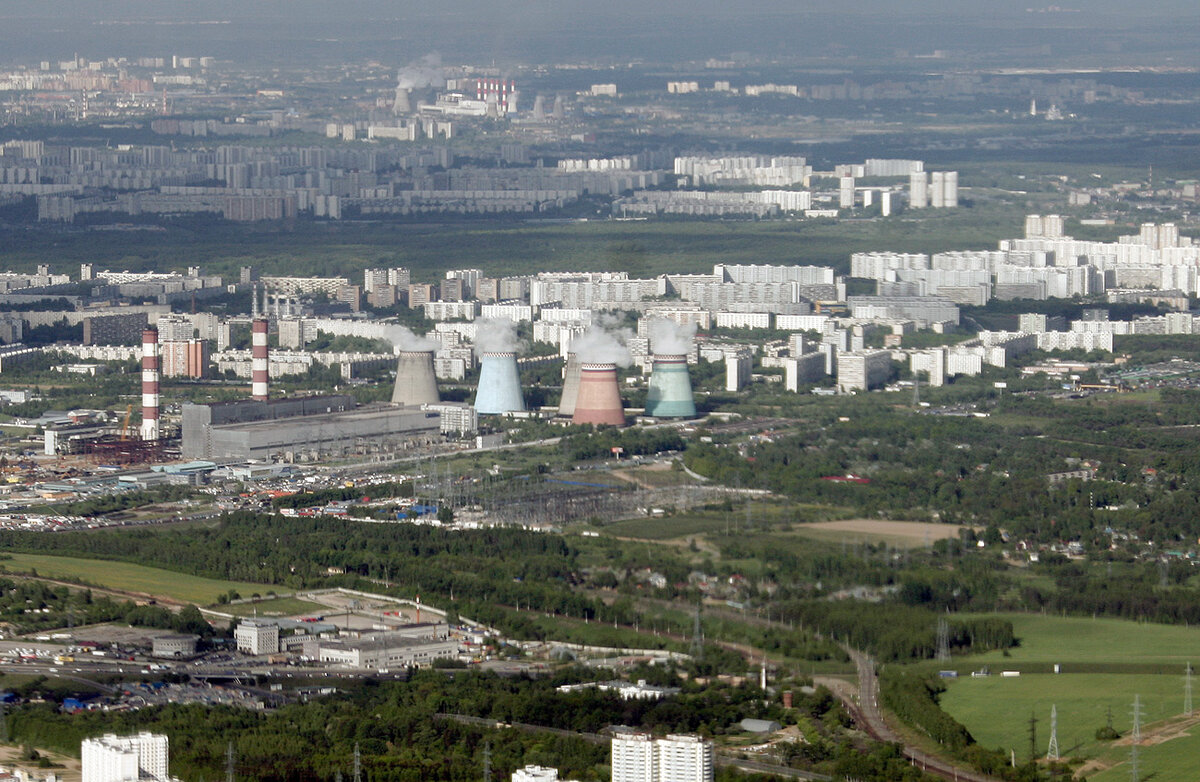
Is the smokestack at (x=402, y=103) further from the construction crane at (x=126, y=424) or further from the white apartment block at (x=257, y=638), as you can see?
the white apartment block at (x=257, y=638)

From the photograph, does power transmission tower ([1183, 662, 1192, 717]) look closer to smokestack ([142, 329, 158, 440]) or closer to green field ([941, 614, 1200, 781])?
green field ([941, 614, 1200, 781])

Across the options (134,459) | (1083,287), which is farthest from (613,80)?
(134,459)

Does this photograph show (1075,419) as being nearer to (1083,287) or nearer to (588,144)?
(1083,287)

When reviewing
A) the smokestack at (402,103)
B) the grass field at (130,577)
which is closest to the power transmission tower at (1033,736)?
the grass field at (130,577)

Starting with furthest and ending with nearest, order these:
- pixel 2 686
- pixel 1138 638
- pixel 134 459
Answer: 1. pixel 134 459
2. pixel 1138 638
3. pixel 2 686

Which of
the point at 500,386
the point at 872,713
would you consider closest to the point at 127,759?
the point at 872,713

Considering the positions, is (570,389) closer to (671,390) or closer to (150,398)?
(671,390)

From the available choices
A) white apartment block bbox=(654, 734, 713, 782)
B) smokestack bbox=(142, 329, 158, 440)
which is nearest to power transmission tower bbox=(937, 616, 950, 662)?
white apartment block bbox=(654, 734, 713, 782)
